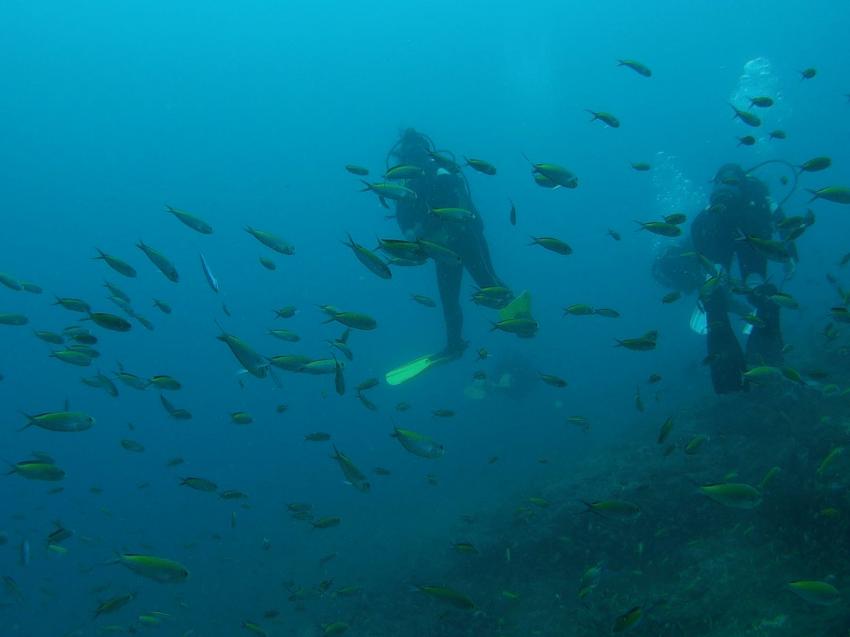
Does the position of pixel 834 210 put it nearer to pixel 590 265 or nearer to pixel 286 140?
pixel 590 265

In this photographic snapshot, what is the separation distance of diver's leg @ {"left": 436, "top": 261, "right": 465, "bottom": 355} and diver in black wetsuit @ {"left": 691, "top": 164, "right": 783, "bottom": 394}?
4.49m

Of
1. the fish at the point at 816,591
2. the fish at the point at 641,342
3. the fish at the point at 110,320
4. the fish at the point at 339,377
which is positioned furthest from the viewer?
the fish at the point at 641,342

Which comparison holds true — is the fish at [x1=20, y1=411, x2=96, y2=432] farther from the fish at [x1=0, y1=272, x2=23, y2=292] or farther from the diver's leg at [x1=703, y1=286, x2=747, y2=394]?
the diver's leg at [x1=703, y1=286, x2=747, y2=394]

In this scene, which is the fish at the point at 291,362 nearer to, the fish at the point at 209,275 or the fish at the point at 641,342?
the fish at the point at 209,275

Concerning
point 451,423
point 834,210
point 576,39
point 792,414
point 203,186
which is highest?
point 576,39

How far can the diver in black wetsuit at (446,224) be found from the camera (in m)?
8.66

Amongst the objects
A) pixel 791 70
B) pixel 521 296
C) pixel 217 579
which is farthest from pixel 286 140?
pixel 791 70

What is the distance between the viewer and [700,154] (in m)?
188

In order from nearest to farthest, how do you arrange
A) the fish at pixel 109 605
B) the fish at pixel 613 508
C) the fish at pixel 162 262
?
the fish at pixel 613 508 < the fish at pixel 162 262 < the fish at pixel 109 605

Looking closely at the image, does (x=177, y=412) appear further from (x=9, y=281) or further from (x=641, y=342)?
(x=641, y=342)

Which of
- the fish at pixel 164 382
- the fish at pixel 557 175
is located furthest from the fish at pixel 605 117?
the fish at pixel 164 382

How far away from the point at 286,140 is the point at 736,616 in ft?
491

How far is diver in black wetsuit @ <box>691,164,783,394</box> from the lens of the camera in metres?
7.71

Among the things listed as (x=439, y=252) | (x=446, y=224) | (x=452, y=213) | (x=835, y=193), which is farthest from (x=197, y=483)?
(x=835, y=193)
